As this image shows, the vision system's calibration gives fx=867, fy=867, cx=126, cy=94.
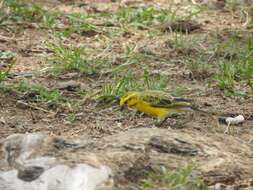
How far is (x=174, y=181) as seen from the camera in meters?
4.57

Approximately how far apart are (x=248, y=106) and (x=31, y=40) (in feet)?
8.08

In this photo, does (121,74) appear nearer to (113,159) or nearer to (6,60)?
(6,60)

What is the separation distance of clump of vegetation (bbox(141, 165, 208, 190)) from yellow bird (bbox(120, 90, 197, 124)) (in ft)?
4.34

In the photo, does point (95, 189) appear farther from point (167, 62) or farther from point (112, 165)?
point (167, 62)

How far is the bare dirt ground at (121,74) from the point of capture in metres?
6.03

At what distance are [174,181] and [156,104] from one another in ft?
4.93

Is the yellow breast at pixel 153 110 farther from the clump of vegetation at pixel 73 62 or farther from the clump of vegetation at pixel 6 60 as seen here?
the clump of vegetation at pixel 6 60

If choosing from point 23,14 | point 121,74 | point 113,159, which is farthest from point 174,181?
point 23,14

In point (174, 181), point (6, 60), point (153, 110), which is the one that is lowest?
point (6, 60)

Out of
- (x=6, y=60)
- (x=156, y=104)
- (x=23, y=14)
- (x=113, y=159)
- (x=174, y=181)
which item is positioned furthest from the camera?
(x=23, y=14)

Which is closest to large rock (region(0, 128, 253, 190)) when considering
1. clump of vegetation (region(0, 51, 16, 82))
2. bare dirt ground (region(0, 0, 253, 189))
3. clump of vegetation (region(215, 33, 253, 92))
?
bare dirt ground (region(0, 0, 253, 189))

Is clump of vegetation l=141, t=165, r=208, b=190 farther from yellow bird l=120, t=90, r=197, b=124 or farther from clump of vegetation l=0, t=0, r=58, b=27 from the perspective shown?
clump of vegetation l=0, t=0, r=58, b=27

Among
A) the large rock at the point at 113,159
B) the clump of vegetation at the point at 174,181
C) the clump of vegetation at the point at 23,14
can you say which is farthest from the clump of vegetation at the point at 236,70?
the clump of vegetation at the point at 174,181

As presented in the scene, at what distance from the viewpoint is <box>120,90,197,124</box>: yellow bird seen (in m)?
6.01
